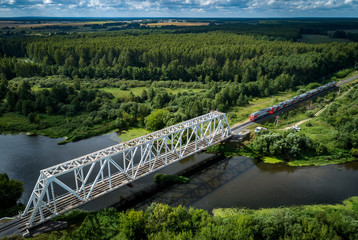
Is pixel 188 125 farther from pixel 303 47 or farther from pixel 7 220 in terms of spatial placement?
pixel 303 47

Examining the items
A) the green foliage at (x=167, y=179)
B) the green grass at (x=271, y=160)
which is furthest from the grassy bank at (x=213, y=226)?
the green grass at (x=271, y=160)

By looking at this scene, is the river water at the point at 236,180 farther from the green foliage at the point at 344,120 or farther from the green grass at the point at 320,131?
the green grass at the point at 320,131

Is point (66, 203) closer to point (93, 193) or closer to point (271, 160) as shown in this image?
point (93, 193)

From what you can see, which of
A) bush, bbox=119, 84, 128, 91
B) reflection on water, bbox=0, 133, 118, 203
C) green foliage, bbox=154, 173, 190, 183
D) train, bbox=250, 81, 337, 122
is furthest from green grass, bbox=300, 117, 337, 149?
bush, bbox=119, 84, 128, 91

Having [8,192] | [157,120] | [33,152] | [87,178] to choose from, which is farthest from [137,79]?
[8,192]

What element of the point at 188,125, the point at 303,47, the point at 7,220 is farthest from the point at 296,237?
the point at 303,47

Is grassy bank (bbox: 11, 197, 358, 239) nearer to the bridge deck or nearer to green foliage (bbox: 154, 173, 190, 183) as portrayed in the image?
the bridge deck
